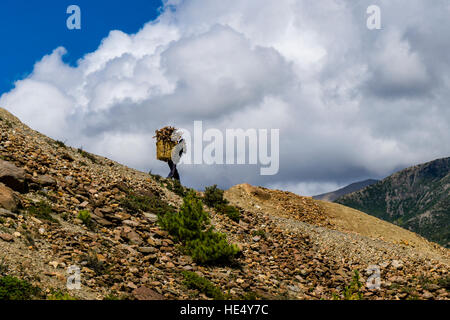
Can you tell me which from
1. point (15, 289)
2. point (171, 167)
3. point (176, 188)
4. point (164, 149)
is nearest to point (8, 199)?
point (15, 289)

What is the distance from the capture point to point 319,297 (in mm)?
14703

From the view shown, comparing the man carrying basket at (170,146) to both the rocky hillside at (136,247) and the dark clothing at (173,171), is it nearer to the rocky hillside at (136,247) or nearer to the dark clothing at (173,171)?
the dark clothing at (173,171)

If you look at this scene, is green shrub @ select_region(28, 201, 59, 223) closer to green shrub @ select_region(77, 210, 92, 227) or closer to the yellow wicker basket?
green shrub @ select_region(77, 210, 92, 227)

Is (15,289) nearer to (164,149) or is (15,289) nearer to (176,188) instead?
(176,188)

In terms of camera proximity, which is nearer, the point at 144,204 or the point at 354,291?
the point at 354,291

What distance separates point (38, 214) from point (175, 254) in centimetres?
473

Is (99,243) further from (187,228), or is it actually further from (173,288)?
(187,228)

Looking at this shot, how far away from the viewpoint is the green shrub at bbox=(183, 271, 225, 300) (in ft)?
40.2

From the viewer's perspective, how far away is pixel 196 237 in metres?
16.2

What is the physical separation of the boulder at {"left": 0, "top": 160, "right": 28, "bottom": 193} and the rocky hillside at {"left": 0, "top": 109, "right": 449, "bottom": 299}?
0.11 feet

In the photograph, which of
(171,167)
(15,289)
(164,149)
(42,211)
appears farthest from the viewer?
(164,149)

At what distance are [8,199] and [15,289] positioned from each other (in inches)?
189
